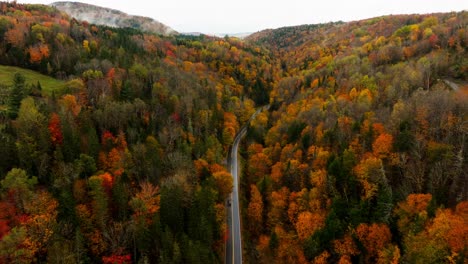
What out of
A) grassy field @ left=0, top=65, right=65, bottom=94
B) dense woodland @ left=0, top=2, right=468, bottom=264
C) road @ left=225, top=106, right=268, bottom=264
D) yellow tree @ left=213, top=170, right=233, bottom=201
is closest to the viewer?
dense woodland @ left=0, top=2, right=468, bottom=264

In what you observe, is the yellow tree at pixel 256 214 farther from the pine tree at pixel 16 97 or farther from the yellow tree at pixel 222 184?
the pine tree at pixel 16 97

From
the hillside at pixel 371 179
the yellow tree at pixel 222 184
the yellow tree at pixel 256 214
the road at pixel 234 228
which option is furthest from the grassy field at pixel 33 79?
the yellow tree at pixel 256 214

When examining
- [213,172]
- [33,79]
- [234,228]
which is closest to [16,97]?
[33,79]

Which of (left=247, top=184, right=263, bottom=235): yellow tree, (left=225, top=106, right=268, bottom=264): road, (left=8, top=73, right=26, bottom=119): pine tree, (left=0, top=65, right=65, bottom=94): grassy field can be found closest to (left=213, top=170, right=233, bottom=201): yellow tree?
(left=225, top=106, right=268, bottom=264): road

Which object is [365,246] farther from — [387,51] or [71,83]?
[387,51]

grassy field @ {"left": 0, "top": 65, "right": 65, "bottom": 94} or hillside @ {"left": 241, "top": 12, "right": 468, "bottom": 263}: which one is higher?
grassy field @ {"left": 0, "top": 65, "right": 65, "bottom": 94}

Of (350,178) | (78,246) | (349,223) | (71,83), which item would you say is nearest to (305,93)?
(350,178)

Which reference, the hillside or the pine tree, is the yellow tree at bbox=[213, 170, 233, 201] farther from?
the pine tree

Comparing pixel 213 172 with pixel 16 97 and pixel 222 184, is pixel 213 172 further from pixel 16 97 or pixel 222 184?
pixel 16 97
